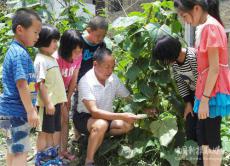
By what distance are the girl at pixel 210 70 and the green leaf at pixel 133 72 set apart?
62cm

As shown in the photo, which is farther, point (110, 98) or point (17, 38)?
point (110, 98)

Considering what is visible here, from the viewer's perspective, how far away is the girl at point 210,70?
7.95 feet

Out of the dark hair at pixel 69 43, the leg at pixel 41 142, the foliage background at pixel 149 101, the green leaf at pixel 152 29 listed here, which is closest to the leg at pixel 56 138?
the leg at pixel 41 142

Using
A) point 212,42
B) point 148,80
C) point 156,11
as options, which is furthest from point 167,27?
point 212,42

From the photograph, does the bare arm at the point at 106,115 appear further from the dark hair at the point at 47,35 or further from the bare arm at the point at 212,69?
the bare arm at the point at 212,69

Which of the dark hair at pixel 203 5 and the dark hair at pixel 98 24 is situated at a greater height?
the dark hair at pixel 203 5

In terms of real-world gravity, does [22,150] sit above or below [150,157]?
above

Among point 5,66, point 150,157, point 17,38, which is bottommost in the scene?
point 150,157

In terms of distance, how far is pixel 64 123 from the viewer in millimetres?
3385

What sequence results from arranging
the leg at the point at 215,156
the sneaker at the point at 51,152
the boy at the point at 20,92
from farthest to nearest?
the sneaker at the point at 51,152
the leg at the point at 215,156
the boy at the point at 20,92

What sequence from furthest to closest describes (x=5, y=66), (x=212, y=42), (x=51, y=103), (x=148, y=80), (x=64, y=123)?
(x=64, y=123)
(x=148, y=80)
(x=51, y=103)
(x=5, y=66)
(x=212, y=42)

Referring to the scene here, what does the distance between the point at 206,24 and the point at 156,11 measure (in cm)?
79

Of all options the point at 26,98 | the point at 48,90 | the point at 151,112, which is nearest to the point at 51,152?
the point at 48,90

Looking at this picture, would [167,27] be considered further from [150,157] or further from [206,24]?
[150,157]
